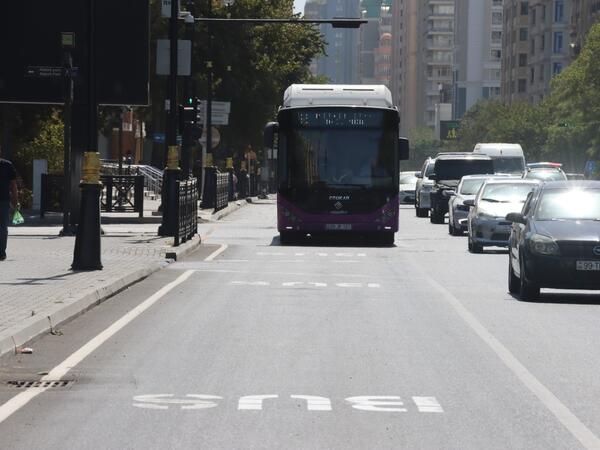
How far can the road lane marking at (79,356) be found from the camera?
10711 mm

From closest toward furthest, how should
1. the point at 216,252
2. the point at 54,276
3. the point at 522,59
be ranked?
the point at 54,276 < the point at 216,252 < the point at 522,59

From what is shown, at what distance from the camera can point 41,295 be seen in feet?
61.9

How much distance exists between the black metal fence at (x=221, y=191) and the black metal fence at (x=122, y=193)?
7749 mm

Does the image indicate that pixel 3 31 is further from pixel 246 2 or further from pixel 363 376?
pixel 363 376

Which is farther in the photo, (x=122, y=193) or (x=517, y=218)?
(x=122, y=193)

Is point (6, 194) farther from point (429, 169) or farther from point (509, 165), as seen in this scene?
point (509, 165)

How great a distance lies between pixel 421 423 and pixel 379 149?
88.8ft

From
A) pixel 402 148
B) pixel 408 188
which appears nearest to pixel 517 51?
pixel 408 188

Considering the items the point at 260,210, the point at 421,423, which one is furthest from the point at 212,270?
the point at 260,210

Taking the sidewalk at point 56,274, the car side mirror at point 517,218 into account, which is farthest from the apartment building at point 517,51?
the car side mirror at point 517,218

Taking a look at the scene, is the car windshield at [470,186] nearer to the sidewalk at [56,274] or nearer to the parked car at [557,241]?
the sidewalk at [56,274]

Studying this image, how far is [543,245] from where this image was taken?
2041 cm

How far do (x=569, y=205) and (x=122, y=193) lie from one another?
96.3 feet

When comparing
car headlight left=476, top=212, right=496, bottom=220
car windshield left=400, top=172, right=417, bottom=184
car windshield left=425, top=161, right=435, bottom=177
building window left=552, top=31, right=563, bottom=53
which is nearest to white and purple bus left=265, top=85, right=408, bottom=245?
car headlight left=476, top=212, right=496, bottom=220
